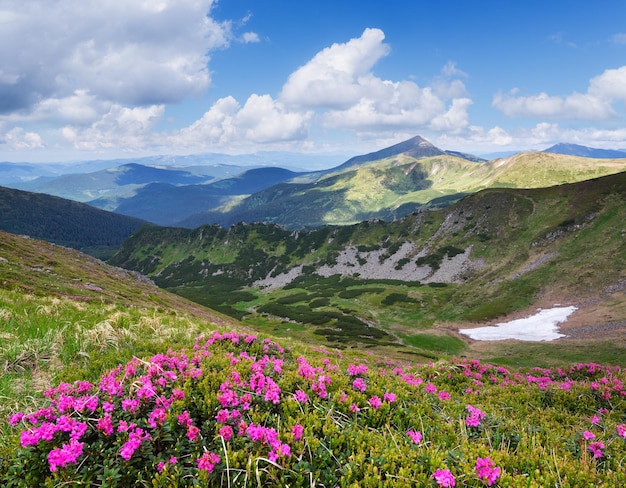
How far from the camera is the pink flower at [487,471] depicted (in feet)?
15.3

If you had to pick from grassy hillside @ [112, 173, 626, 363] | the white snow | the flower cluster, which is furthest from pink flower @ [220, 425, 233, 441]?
the white snow

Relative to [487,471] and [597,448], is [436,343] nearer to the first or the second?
[597,448]

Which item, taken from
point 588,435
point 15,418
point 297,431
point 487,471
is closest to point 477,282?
point 588,435

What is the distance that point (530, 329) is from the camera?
82.1 meters

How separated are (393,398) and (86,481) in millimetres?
5618

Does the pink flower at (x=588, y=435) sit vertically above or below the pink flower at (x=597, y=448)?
above

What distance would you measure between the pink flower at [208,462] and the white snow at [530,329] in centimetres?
8827

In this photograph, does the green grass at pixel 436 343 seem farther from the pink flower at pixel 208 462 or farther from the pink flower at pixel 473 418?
the pink flower at pixel 208 462

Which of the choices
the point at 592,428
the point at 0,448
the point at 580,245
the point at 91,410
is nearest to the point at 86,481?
the point at 91,410

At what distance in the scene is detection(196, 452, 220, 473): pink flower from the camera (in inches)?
176

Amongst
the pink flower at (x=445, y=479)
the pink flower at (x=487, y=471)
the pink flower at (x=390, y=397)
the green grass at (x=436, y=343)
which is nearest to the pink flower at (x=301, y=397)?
the pink flower at (x=390, y=397)

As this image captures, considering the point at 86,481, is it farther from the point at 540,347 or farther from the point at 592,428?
the point at 540,347

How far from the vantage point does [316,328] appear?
101 meters

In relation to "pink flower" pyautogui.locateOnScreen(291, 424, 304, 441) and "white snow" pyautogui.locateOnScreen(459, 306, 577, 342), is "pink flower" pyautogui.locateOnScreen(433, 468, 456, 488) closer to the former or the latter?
"pink flower" pyautogui.locateOnScreen(291, 424, 304, 441)
